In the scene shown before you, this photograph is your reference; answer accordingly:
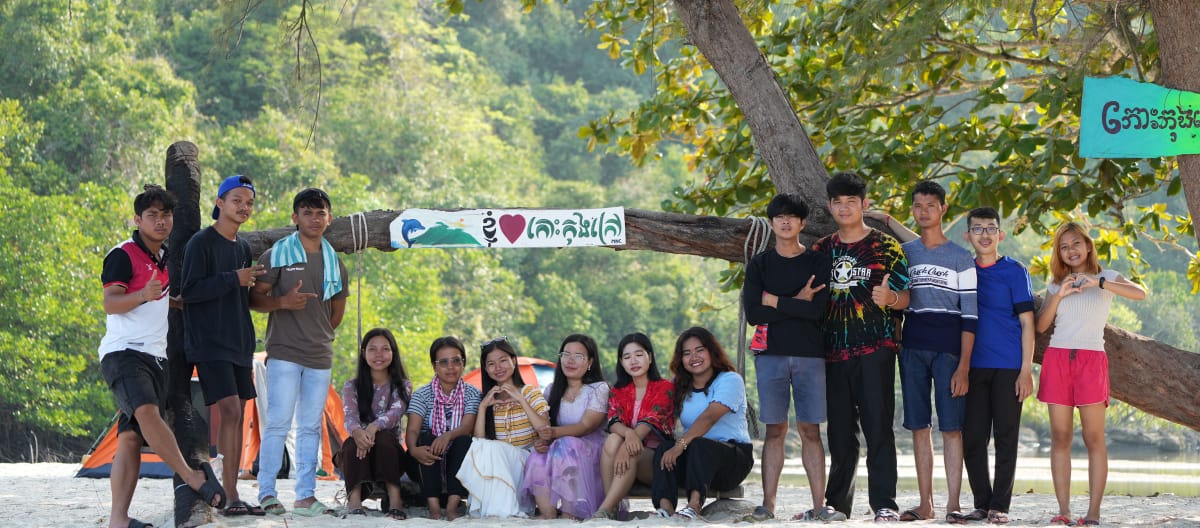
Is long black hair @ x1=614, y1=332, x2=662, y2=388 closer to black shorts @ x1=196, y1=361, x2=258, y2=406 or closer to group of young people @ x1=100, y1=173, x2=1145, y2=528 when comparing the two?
group of young people @ x1=100, y1=173, x2=1145, y2=528

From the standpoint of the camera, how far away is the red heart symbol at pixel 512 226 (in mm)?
5930

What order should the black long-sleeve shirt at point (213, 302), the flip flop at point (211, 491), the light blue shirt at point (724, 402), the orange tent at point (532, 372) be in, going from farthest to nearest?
the orange tent at point (532, 372) → the light blue shirt at point (724, 402) → the black long-sleeve shirt at point (213, 302) → the flip flop at point (211, 491)

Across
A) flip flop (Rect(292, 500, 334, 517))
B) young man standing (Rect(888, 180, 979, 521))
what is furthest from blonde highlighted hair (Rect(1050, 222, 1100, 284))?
flip flop (Rect(292, 500, 334, 517))

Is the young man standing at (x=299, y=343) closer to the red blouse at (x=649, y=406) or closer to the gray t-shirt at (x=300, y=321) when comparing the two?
the gray t-shirt at (x=300, y=321)

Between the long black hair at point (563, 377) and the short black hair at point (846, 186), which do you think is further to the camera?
the long black hair at point (563, 377)

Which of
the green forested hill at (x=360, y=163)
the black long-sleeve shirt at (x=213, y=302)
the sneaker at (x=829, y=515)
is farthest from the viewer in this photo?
the green forested hill at (x=360, y=163)

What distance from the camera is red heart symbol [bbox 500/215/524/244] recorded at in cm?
593

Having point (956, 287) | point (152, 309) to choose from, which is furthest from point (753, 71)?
point (152, 309)

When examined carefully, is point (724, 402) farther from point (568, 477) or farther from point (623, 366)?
point (568, 477)

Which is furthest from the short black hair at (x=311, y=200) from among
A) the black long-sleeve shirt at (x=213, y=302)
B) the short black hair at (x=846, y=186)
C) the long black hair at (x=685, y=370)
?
the short black hair at (x=846, y=186)

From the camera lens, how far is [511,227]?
5941 mm

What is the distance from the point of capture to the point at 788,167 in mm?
6445

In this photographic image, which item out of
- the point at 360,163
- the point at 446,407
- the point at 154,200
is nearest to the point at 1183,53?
the point at 446,407

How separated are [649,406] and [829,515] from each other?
870mm
